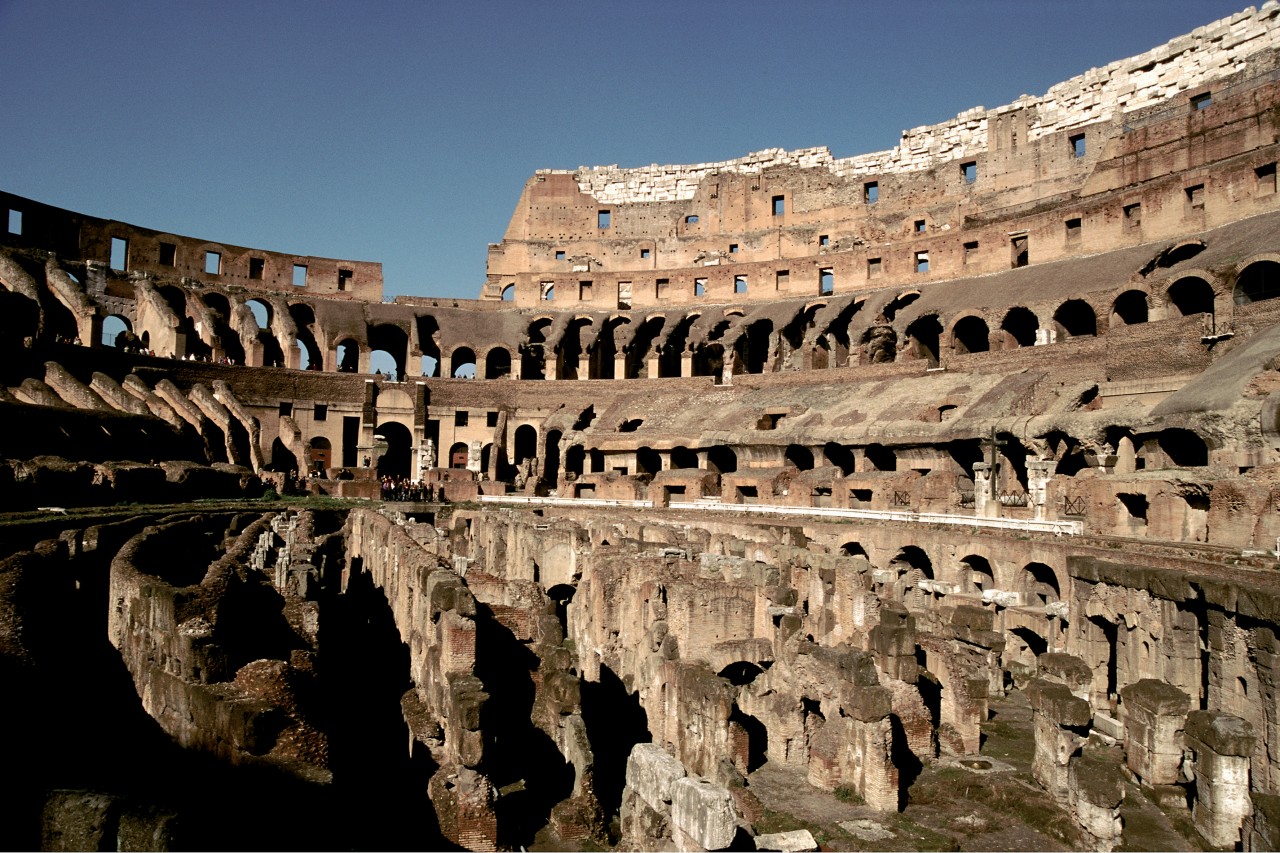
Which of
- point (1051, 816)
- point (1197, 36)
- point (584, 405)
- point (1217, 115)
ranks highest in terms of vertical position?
point (1197, 36)

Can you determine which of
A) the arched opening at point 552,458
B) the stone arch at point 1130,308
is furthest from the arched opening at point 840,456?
the arched opening at point 552,458

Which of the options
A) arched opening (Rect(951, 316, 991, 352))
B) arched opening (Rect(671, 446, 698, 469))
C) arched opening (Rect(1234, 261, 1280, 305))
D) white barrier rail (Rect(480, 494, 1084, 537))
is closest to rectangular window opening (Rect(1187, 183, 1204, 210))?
arched opening (Rect(1234, 261, 1280, 305))

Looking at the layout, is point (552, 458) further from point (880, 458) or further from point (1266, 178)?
point (1266, 178)

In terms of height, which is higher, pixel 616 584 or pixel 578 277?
pixel 578 277

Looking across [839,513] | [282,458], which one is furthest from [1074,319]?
[282,458]

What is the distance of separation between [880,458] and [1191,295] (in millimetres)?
13847

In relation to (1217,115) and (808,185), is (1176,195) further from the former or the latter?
(808,185)

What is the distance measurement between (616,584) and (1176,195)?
34065mm

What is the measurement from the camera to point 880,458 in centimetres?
3206

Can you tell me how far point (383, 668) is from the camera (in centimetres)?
1431

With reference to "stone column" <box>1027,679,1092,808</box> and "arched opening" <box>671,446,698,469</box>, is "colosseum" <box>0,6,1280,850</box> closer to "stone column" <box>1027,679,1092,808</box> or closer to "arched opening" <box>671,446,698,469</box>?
"stone column" <box>1027,679,1092,808</box>

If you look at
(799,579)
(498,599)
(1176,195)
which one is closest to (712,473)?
(799,579)

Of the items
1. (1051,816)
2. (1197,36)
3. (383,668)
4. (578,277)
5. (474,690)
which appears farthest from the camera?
(578,277)

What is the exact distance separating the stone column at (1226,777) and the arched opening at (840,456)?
935 inches
